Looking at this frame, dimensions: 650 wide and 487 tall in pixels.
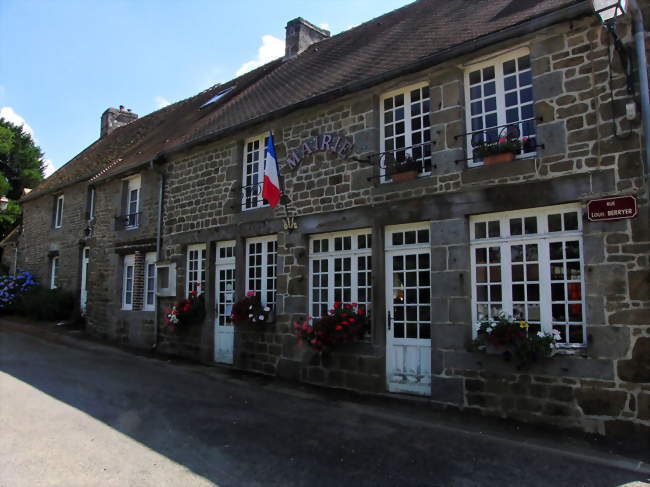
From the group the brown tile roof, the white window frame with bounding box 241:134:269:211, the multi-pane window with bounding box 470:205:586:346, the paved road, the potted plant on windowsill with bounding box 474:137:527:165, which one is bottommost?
the paved road

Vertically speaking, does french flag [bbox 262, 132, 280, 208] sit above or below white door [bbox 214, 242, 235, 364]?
above

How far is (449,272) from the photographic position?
6.45m

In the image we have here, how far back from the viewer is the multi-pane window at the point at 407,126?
7.13m

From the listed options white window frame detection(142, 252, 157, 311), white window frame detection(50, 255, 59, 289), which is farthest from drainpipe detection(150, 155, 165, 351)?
white window frame detection(50, 255, 59, 289)

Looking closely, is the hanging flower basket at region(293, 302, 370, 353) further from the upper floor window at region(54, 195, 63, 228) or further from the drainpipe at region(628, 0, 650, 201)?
the upper floor window at region(54, 195, 63, 228)

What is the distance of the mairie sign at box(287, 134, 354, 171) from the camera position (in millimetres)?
7855

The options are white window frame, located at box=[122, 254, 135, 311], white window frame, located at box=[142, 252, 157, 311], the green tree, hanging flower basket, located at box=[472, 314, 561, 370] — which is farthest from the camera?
the green tree

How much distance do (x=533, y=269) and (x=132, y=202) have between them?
414 inches

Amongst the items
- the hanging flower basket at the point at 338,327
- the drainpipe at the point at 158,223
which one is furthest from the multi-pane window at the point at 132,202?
the hanging flower basket at the point at 338,327

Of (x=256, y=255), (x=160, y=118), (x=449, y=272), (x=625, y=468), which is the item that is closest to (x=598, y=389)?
(x=625, y=468)

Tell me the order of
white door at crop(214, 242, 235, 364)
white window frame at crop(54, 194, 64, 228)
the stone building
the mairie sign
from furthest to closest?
white window frame at crop(54, 194, 64, 228) < white door at crop(214, 242, 235, 364) < the mairie sign < the stone building

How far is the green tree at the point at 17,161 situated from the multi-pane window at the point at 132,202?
1851 cm

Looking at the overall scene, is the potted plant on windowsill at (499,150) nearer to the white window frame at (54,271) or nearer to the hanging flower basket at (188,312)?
the hanging flower basket at (188,312)

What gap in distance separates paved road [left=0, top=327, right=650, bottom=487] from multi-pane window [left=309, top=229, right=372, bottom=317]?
1.47 m
